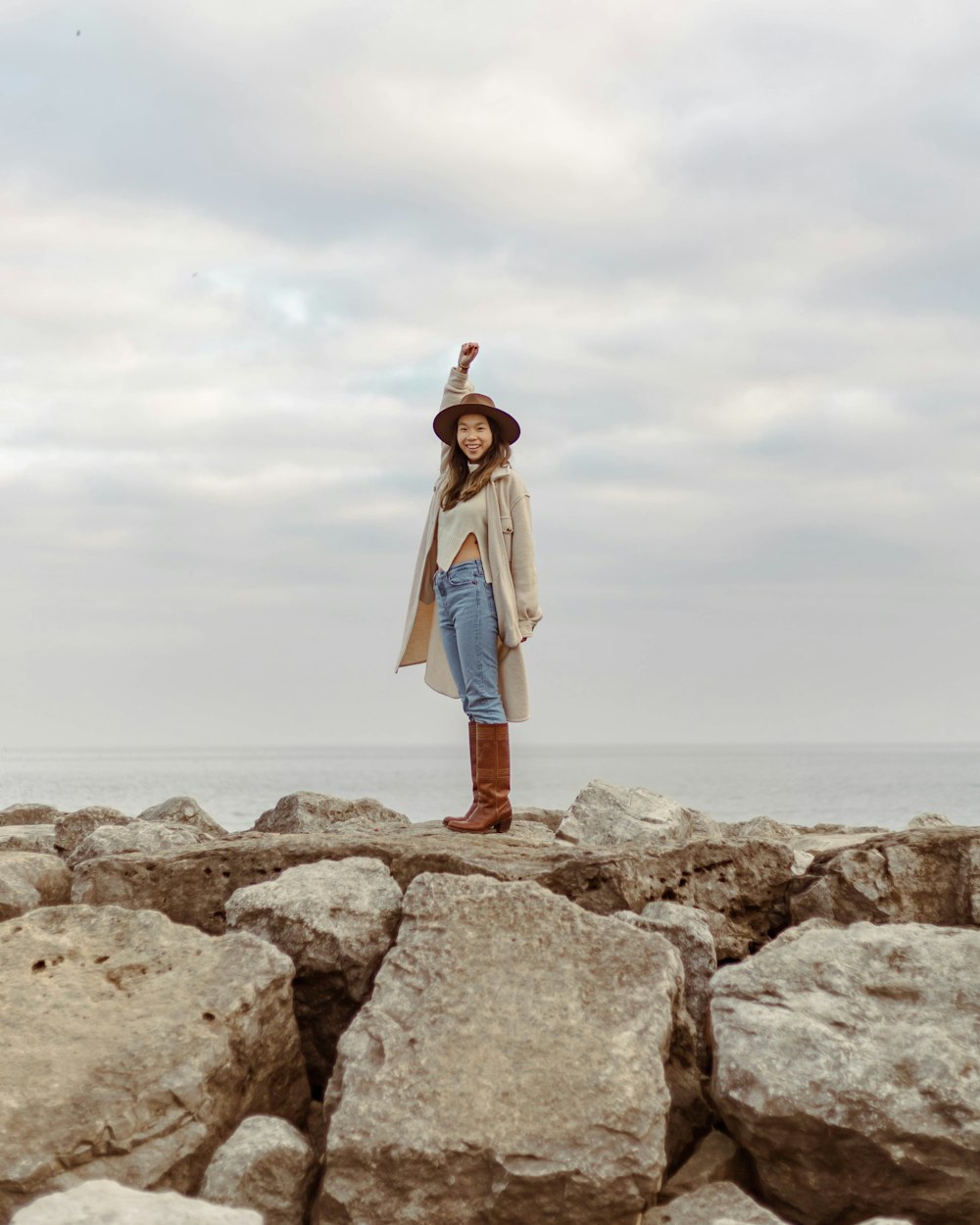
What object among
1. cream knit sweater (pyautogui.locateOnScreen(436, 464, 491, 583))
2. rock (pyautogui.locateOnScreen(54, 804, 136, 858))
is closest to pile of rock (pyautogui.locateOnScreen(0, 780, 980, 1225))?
cream knit sweater (pyautogui.locateOnScreen(436, 464, 491, 583))

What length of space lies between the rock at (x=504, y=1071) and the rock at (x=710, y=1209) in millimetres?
144

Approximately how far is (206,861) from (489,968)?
5.93ft

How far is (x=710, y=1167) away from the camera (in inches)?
153

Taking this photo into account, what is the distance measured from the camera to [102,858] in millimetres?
5492

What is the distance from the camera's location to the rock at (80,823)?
764 centimetres

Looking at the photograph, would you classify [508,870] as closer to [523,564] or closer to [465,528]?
[523,564]

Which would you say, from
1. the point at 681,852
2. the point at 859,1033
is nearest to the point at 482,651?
the point at 681,852

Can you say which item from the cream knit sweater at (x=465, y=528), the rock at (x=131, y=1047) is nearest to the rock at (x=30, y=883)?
the rock at (x=131, y=1047)

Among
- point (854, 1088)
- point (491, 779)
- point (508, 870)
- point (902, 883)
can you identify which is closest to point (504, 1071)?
point (854, 1088)

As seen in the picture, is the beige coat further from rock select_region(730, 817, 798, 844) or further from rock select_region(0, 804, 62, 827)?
rock select_region(0, 804, 62, 827)

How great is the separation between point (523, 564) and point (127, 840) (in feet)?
8.80

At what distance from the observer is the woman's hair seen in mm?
6668

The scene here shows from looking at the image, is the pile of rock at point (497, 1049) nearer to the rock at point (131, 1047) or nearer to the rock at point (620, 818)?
the rock at point (131, 1047)

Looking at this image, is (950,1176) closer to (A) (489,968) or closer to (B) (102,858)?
(A) (489,968)
